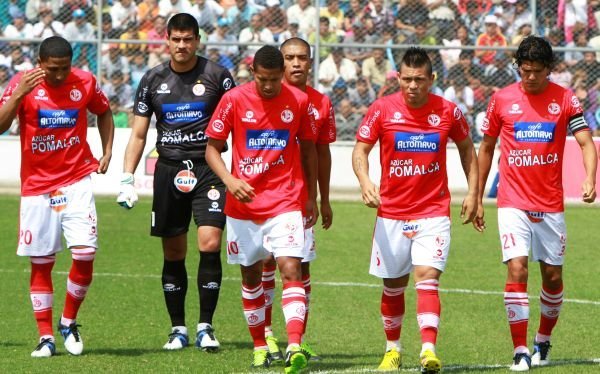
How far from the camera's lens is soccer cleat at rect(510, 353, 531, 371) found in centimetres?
830

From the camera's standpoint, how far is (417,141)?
8414 millimetres

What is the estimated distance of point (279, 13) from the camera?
23.5 m

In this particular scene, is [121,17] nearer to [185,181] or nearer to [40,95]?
[185,181]

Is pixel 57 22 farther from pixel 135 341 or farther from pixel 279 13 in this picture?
pixel 135 341

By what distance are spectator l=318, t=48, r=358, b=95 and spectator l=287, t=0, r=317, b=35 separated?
0.65 m

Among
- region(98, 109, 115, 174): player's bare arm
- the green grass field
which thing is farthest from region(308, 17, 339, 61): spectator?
region(98, 109, 115, 174): player's bare arm

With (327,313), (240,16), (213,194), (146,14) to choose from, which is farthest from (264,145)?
(146,14)

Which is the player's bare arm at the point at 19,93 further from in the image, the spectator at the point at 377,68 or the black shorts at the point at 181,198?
the spectator at the point at 377,68

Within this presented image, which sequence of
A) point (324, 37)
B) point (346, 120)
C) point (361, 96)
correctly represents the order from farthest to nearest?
1. point (324, 37)
2. point (361, 96)
3. point (346, 120)

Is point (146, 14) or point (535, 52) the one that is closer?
point (535, 52)

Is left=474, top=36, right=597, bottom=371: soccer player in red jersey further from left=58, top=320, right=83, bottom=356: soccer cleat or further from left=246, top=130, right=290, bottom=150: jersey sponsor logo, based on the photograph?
left=58, top=320, right=83, bottom=356: soccer cleat

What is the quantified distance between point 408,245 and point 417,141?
0.72 m

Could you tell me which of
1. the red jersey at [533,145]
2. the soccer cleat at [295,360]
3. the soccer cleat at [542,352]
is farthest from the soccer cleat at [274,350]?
the red jersey at [533,145]

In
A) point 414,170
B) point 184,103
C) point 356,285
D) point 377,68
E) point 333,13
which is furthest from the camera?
point 333,13
